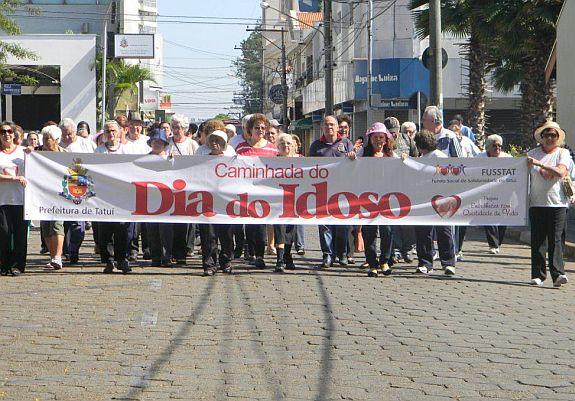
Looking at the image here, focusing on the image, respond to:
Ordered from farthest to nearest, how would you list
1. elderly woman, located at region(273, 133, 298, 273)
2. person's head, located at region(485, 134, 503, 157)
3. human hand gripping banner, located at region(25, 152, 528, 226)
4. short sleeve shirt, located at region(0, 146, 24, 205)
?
person's head, located at region(485, 134, 503, 157) → human hand gripping banner, located at region(25, 152, 528, 226) → elderly woman, located at region(273, 133, 298, 273) → short sleeve shirt, located at region(0, 146, 24, 205)

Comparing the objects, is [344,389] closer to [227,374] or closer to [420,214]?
[227,374]

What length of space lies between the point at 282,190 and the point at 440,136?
2.34 metres

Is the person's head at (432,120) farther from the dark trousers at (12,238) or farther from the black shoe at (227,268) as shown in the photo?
the dark trousers at (12,238)

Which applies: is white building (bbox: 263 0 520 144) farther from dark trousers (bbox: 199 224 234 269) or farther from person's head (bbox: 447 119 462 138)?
dark trousers (bbox: 199 224 234 269)

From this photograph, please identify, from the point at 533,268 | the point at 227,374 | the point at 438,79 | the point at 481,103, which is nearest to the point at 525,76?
the point at 481,103

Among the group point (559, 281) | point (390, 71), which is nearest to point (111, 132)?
point (559, 281)

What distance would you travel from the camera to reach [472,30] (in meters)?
30.6

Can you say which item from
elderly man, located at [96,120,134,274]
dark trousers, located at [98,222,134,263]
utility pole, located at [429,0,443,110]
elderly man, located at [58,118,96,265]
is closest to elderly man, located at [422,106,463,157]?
elderly man, located at [96,120,134,274]

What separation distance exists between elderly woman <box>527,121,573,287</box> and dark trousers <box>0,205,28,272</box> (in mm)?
5973

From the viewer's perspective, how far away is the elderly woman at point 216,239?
42.2 feet

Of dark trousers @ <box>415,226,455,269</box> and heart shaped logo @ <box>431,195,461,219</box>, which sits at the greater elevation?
heart shaped logo @ <box>431,195,461,219</box>

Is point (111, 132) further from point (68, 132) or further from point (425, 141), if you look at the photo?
point (425, 141)

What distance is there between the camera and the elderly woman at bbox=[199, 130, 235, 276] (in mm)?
12875

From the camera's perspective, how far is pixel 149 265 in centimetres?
1393
